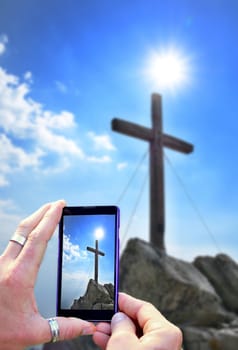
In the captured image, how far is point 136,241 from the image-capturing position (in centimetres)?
550

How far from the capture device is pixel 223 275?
20.6ft

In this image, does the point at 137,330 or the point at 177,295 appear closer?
the point at 137,330

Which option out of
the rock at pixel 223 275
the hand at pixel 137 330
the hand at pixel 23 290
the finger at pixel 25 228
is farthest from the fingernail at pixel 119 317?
the rock at pixel 223 275

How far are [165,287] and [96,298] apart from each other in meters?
4.41

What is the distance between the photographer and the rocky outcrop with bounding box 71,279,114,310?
1.02 metres

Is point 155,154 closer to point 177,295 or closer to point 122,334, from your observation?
point 177,295

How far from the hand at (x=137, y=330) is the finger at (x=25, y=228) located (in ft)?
0.82

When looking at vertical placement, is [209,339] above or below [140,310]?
above

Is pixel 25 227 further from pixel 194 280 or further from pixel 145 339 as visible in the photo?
pixel 194 280

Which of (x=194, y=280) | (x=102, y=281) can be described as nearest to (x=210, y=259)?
(x=194, y=280)

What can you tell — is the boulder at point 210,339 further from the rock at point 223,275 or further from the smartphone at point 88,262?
the smartphone at point 88,262

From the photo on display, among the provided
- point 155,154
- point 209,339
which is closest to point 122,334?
point 209,339

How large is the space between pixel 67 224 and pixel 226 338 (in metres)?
4.53

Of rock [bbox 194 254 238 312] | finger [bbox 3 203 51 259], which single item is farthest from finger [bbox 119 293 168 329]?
rock [bbox 194 254 238 312]
